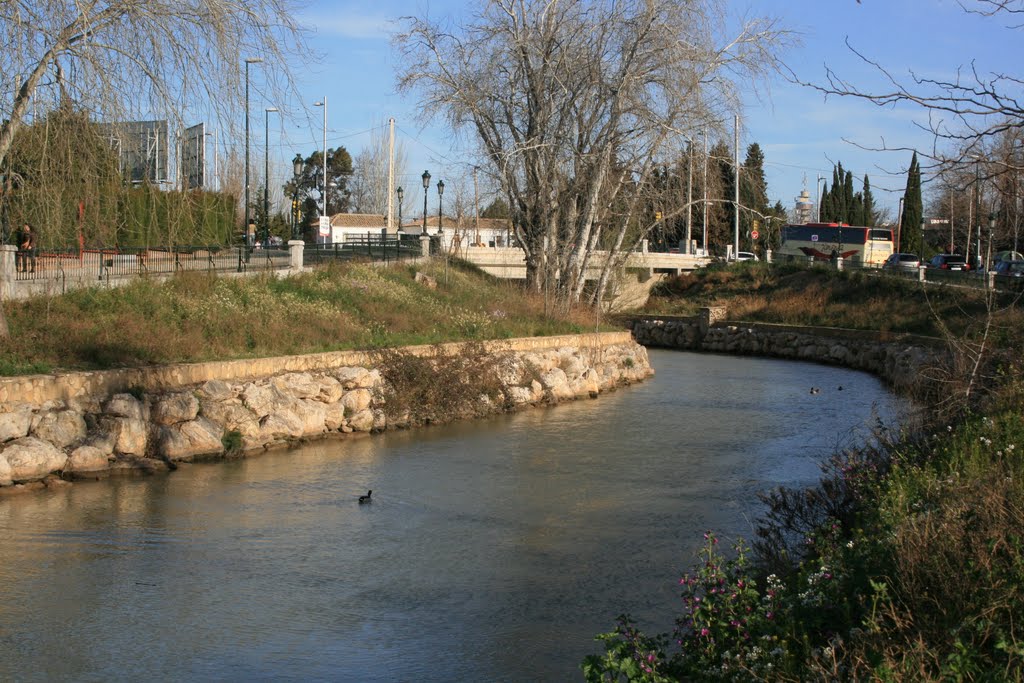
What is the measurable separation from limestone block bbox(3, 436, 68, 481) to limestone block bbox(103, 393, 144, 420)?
1.22 metres

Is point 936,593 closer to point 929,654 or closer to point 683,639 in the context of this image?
point 929,654

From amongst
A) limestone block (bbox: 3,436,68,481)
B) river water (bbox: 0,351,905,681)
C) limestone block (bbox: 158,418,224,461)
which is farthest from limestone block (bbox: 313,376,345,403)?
limestone block (bbox: 3,436,68,481)

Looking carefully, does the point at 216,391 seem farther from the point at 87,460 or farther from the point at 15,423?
the point at 15,423

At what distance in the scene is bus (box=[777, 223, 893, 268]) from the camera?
65812 mm

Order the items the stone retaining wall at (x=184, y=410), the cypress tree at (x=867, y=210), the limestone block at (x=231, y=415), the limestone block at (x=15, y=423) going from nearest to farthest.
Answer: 1. the limestone block at (x=15, y=423)
2. the stone retaining wall at (x=184, y=410)
3. the limestone block at (x=231, y=415)
4. the cypress tree at (x=867, y=210)

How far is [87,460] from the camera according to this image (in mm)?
15531

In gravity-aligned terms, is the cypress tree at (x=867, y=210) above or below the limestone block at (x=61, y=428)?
above

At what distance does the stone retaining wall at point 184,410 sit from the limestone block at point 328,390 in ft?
0.06

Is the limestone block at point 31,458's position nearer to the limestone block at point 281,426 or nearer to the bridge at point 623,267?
the limestone block at point 281,426

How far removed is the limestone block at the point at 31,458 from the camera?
14625 millimetres

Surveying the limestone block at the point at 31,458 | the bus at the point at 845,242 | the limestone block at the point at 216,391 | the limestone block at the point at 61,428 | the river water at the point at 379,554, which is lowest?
the river water at the point at 379,554

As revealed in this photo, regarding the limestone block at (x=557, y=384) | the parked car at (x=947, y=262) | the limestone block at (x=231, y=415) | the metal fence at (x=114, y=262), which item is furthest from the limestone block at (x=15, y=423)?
the parked car at (x=947, y=262)

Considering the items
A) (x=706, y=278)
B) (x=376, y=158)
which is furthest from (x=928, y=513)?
(x=376, y=158)

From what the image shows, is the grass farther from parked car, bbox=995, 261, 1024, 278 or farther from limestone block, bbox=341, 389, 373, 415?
parked car, bbox=995, 261, 1024, 278
